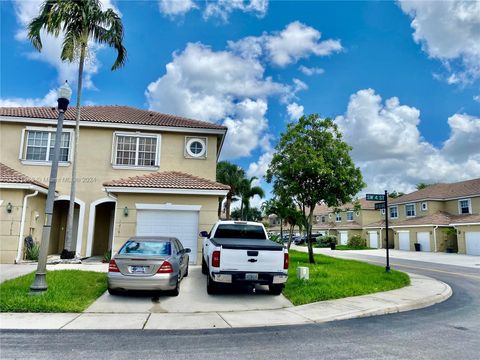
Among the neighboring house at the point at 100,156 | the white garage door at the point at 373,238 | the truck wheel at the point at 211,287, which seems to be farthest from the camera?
the white garage door at the point at 373,238

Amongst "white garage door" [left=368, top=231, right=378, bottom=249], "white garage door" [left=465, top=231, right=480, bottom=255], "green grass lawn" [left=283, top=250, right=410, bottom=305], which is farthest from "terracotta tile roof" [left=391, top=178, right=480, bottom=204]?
"green grass lawn" [left=283, top=250, right=410, bottom=305]

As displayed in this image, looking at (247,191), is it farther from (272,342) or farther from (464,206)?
(272,342)

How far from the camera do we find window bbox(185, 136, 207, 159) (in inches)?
711

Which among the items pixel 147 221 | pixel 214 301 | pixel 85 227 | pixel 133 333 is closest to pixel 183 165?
pixel 147 221

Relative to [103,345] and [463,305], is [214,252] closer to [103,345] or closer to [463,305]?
[103,345]

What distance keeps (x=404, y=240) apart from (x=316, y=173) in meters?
28.4

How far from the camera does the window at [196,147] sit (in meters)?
18.1

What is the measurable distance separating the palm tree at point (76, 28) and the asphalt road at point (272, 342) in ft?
34.6

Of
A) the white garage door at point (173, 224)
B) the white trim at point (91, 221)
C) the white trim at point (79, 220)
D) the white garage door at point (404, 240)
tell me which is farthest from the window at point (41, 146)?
the white garage door at point (404, 240)

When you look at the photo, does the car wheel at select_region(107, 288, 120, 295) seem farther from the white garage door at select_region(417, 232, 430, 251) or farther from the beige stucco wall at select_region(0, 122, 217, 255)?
the white garage door at select_region(417, 232, 430, 251)

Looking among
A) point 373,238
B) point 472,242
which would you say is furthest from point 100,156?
point 373,238

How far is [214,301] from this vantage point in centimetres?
877

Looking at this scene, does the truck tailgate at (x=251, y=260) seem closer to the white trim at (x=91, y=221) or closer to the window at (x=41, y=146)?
the white trim at (x=91, y=221)

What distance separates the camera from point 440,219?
3566 centimetres
